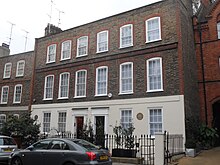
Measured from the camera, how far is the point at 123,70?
17828 millimetres

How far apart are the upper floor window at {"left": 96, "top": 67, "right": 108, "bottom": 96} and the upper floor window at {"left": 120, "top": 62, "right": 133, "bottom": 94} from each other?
1.54 metres

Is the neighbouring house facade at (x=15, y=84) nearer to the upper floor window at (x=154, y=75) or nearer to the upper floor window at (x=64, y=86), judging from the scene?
the upper floor window at (x=64, y=86)

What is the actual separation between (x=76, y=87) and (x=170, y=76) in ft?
29.0

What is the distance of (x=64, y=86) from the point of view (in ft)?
69.6

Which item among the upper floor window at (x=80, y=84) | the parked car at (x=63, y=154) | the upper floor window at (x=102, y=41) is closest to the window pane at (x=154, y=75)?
the upper floor window at (x=102, y=41)

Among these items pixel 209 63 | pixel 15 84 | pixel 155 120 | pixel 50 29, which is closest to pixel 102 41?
pixel 155 120

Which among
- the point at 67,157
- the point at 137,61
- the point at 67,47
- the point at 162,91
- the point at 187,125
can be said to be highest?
the point at 67,47

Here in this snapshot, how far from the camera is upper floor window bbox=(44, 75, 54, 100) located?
72.6 ft

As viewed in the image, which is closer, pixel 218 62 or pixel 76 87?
pixel 218 62

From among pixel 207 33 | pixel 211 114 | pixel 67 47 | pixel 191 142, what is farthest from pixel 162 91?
pixel 67 47

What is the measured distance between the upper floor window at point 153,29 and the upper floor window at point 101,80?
177 inches

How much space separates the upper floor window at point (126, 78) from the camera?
17188 millimetres

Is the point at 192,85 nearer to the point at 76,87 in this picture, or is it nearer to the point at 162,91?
the point at 162,91

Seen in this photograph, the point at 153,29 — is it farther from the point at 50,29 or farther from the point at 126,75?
the point at 50,29
